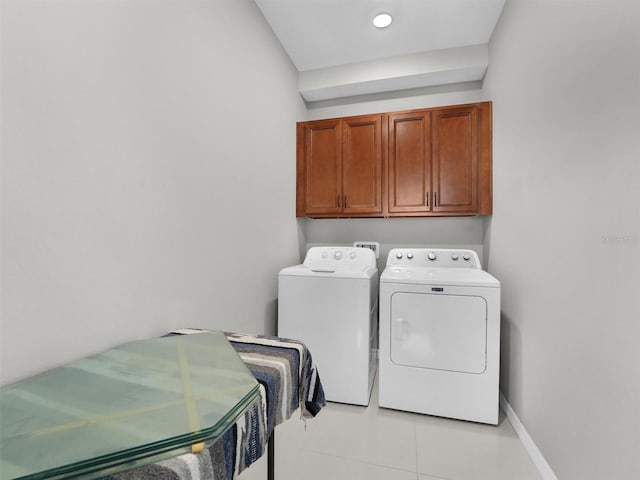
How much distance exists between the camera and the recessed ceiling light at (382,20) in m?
2.10

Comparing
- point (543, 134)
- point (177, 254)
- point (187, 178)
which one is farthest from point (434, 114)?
point (177, 254)

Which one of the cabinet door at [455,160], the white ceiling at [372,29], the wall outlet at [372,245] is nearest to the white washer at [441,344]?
Answer: the cabinet door at [455,160]

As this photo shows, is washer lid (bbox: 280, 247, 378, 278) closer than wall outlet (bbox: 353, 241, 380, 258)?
Yes

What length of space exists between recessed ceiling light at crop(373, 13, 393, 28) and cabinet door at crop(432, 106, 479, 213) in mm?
765

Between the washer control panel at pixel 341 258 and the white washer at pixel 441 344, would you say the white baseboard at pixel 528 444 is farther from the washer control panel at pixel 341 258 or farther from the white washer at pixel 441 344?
the washer control panel at pixel 341 258

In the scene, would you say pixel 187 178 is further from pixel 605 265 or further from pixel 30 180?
pixel 605 265

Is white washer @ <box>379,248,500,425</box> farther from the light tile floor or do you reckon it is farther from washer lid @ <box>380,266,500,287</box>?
the light tile floor

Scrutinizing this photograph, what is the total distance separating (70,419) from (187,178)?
1.06 metres

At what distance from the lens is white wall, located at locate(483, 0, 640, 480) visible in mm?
914

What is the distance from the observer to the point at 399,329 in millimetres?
1947

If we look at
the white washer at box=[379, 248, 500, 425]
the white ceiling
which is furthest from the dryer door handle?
the white ceiling

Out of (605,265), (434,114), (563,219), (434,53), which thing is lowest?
(605,265)

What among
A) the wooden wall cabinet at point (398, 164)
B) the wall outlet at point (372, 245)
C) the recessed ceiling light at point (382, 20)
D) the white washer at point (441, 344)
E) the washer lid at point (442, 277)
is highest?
the recessed ceiling light at point (382, 20)

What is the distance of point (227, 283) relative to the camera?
1694mm
